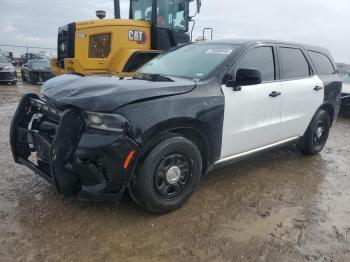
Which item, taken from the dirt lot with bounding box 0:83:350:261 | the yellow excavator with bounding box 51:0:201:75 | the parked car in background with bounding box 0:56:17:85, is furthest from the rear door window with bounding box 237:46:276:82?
the parked car in background with bounding box 0:56:17:85

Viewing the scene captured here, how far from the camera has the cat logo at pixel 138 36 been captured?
862cm

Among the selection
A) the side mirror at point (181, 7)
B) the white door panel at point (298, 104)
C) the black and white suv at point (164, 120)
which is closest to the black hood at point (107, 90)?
the black and white suv at point (164, 120)

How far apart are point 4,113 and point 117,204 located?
643cm

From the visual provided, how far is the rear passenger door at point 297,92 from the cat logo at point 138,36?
459cm

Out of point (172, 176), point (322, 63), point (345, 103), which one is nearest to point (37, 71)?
point (345, 103)

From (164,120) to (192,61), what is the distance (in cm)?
131

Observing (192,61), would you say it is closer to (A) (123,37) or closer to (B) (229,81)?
(B) (229,81)

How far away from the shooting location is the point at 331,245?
3.10 meters

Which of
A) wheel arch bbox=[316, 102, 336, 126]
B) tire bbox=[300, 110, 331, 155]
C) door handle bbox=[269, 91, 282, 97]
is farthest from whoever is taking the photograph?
wheel arch bbox=[316, 102, 336, 126]

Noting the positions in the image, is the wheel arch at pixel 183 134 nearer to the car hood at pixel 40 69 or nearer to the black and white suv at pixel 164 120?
the black and white suv at pixel 164 120

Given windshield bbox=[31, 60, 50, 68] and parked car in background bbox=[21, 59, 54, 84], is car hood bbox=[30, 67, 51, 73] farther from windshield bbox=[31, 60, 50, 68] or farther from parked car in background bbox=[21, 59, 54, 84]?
windshield bbox=[31, 60, 50, 68]

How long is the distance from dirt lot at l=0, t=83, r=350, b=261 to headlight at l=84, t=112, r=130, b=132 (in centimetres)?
93

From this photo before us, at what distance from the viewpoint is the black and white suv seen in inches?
118

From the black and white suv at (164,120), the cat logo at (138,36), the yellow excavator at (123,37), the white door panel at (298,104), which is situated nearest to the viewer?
the black and white suv at (164,120)
